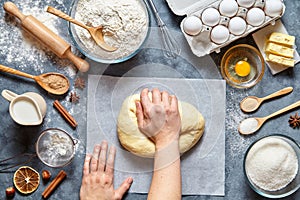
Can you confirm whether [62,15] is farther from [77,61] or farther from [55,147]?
[55,147]

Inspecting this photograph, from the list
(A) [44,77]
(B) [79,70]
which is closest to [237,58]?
(B) [79,70]

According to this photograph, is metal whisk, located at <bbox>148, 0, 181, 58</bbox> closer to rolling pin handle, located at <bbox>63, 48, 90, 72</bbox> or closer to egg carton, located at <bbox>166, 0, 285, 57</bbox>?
egg carton, located at <bbox>166, 0, 285, 57</bbox>

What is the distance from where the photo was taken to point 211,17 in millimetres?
1403

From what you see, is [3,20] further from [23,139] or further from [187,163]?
[187,163]

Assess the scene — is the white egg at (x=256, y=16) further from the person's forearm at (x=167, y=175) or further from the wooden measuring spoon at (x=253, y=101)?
the person's forearm at (x=167, y=175)

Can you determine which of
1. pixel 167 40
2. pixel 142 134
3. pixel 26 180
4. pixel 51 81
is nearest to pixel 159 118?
pixel 142 134

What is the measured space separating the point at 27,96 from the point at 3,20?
0.84 ft

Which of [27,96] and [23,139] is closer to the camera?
[27,96]

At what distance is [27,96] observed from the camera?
1.38 meters

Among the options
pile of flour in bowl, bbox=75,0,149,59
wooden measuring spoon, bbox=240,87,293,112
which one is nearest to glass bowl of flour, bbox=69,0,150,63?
pile of flour in bowl, bbox=75,0,149,59

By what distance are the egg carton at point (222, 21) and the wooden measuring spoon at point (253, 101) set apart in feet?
0.56

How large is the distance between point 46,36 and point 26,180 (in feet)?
1.37

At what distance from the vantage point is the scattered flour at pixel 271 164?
1412mm

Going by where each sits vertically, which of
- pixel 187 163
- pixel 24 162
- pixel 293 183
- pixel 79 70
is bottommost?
pixel 293 183
